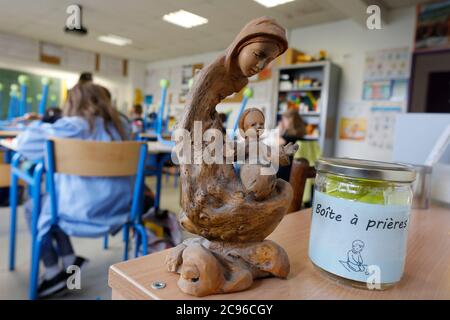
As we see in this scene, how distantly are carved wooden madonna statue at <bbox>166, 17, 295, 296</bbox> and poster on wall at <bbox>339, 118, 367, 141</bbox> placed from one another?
3.79 m

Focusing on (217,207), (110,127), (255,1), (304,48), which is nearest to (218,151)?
(217,207)

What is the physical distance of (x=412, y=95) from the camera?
346 cm

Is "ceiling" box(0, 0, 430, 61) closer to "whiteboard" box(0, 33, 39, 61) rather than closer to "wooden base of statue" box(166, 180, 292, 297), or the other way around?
"whiteboard" box(0, 33, 39, 61)

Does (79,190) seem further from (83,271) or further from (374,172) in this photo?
(374,172)

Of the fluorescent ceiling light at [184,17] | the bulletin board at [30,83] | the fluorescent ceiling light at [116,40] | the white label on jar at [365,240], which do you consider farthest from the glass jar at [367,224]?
the bulletin board at [30,83]

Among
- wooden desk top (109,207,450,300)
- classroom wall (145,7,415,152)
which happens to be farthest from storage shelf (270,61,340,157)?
wooden desk top (109,207,450,300)

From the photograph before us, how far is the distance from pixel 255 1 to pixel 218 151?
589mm

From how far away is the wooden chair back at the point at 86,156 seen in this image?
1.03m

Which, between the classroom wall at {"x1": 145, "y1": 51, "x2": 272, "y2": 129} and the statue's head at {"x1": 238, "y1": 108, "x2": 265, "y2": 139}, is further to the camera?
the classroom wall at {"x1": 145, "y1": 51, "x2": 272, "y2": 129}

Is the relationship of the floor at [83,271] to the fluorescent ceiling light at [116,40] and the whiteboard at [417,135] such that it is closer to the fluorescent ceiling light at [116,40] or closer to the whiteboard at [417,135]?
the whiteboard at [417,135]

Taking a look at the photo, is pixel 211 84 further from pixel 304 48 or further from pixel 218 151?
pixel 304 48

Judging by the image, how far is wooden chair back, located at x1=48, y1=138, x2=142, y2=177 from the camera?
103 cm

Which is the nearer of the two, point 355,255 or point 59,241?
point 355,255

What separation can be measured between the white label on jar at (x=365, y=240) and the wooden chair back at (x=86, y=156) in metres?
0.89
